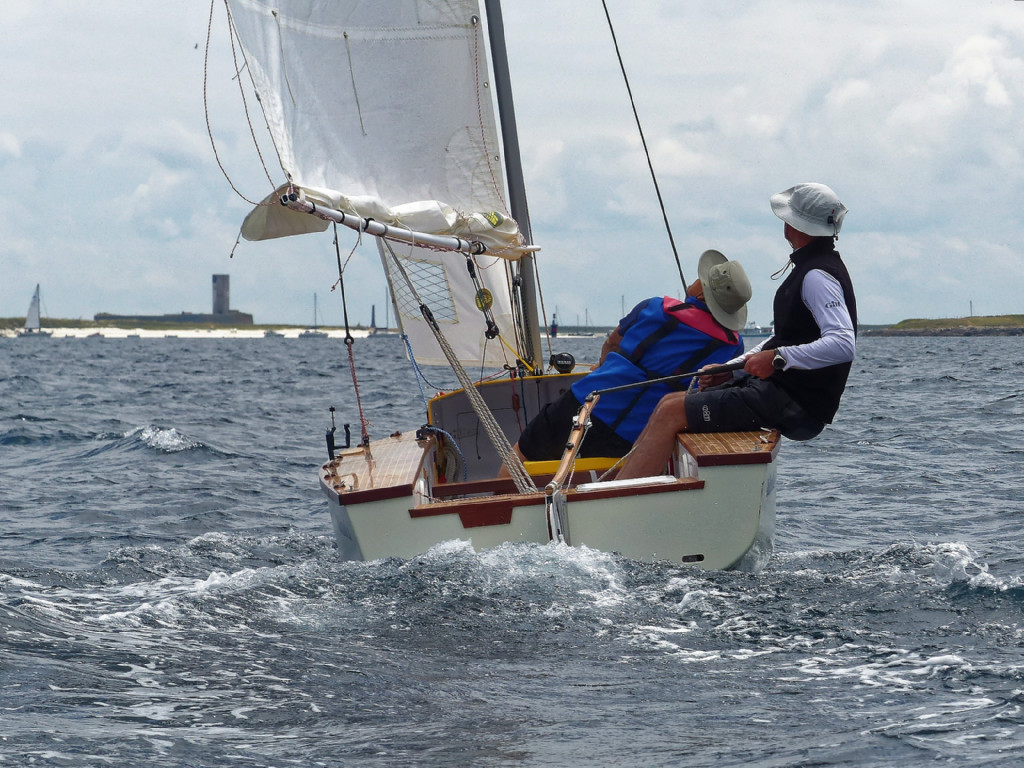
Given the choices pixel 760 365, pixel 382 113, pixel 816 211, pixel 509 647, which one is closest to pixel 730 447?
pixel 760 365

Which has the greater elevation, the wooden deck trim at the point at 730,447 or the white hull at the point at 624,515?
the wooden deck trim at the point at 730,447

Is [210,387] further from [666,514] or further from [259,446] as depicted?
[666,514]

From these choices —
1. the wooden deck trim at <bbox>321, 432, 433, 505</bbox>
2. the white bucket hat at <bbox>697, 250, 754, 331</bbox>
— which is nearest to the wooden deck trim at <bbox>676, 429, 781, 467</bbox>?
the white bucket hat at <bbox>697, 250, 754, 331</bbox>

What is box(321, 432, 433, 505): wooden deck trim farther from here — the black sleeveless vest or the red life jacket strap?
the black sleeveless vest

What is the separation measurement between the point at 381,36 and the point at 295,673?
185 inches

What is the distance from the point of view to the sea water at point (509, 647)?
10.0ft

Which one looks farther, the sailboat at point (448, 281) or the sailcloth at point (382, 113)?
the sailcloth at point (382, 113)

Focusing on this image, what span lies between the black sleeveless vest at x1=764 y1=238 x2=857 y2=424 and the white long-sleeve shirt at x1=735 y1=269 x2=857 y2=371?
0.07m

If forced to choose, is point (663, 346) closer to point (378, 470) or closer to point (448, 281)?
point (378, 470)

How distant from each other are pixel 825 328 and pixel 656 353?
39.2 inches

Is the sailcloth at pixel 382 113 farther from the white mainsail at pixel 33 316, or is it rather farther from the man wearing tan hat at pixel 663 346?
the white mainsail at pixel 33 316

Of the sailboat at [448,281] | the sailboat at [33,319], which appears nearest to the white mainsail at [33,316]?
the sailboat at [33,319]

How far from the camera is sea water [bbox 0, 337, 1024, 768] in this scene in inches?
120

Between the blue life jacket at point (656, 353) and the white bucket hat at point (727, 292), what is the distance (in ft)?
0.20
